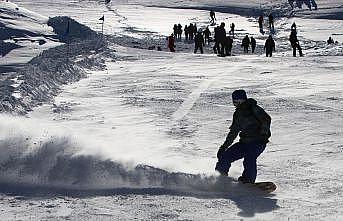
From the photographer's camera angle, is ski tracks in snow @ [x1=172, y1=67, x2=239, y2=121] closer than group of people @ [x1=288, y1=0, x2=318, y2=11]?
Yes

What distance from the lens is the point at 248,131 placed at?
24.3 feet

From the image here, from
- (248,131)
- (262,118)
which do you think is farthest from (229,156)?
(262,118)

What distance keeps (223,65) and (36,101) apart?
9853mm

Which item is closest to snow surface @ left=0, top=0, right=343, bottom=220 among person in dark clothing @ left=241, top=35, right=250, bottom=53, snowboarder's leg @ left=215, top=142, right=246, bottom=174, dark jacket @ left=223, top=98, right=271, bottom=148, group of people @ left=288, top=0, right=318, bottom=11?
snowboarder's leg @ left=215, top=142, right=246, bottom=174

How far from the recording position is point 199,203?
7098 millimetres

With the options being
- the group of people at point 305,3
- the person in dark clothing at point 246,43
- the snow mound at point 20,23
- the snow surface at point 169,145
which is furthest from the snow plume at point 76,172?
the group of people at point 305,3

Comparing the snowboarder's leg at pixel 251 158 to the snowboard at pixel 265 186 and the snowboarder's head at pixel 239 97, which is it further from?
the snowboarder's head at pixel 239 97

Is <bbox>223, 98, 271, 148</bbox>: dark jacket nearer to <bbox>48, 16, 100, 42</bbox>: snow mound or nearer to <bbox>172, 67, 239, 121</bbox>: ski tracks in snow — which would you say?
<bbox>172, 67, 239, 121</bbox>: ski tracks in snow

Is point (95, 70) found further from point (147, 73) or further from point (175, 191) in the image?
point (175, 191)

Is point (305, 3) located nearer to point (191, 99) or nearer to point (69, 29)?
point (69, 29)

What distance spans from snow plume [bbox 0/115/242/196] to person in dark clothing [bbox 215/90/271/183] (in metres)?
0.35

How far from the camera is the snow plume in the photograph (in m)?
7.71

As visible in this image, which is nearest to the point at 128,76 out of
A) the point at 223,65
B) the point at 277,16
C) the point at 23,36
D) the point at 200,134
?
the point at 223,65

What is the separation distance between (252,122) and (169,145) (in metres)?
3.51
